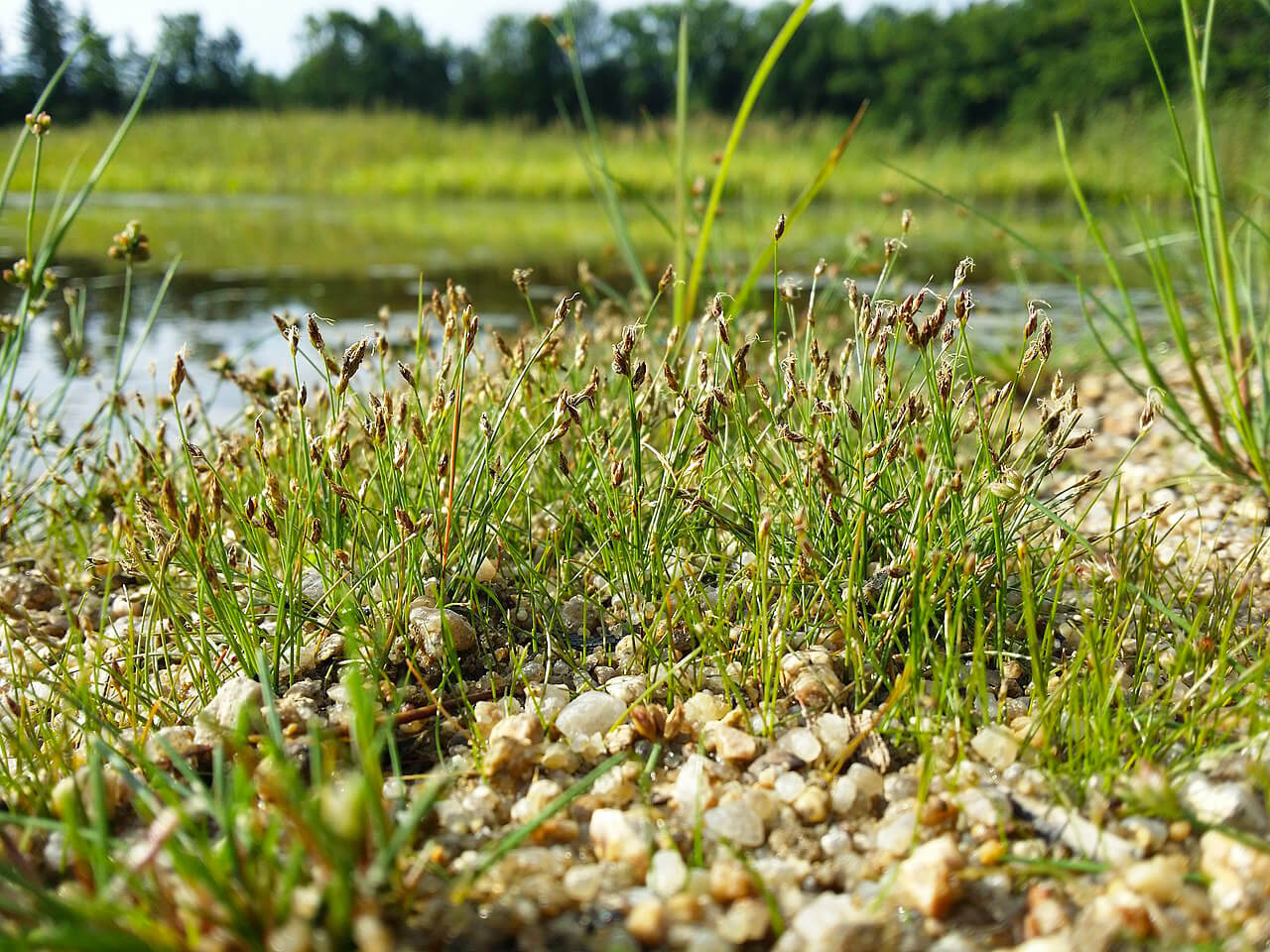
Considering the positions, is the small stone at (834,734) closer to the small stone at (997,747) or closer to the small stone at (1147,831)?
the small stone at (997,747)

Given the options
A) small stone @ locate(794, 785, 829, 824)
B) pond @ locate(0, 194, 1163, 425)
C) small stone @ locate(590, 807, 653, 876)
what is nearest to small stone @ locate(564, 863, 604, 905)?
small stone @ locate(590, 807, 653, 876)

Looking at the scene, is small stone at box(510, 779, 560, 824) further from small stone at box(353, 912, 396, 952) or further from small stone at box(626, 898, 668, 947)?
small stone at box(353, 912, 396, 952)

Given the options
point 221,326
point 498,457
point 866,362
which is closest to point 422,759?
point 498,457

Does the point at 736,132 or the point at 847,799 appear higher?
the point at 736,132

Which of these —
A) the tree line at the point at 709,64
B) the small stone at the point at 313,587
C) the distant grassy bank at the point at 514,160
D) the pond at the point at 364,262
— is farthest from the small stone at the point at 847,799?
the tree line at the point at 709,64

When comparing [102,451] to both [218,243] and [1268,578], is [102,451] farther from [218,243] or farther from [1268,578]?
[218,243]

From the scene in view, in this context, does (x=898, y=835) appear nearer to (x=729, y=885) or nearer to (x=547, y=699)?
(x=729, y=885)

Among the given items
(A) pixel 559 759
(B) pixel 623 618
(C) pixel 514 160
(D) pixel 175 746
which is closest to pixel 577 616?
(B) pixel 623 618
